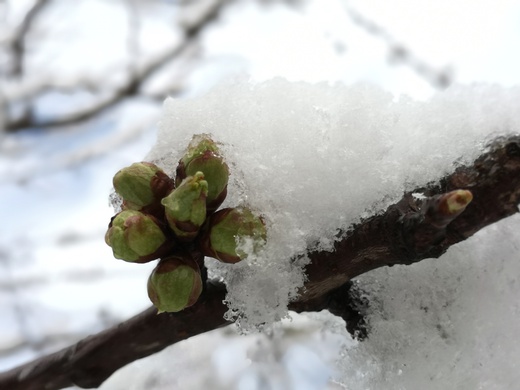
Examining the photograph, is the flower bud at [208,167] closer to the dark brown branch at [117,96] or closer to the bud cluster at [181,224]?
the bud cluster at [181,224]

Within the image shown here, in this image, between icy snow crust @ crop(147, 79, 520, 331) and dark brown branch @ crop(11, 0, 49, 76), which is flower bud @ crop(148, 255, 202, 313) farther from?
dark brown branch @ crop(11, 0, 49, 76)

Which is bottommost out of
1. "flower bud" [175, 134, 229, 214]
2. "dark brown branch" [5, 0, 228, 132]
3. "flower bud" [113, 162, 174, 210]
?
"dark brown branch" [5, 0, 228, 132]

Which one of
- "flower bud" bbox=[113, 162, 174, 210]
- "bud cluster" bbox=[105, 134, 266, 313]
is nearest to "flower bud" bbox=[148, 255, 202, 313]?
"bud cluster" bbox=[105, 134, 266, 313]

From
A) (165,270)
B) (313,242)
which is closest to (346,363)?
(313,242)

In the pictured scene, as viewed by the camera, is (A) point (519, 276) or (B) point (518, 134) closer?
(B) point (518, 134)

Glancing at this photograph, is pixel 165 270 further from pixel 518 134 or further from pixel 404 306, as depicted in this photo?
pixel 518 134

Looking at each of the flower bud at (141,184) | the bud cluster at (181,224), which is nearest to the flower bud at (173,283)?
the bud cluster at (181,224)

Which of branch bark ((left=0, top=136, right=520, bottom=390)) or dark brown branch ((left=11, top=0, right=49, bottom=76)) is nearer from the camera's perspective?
branch bark ((left=0, top=136, right=520, bottom=390))
